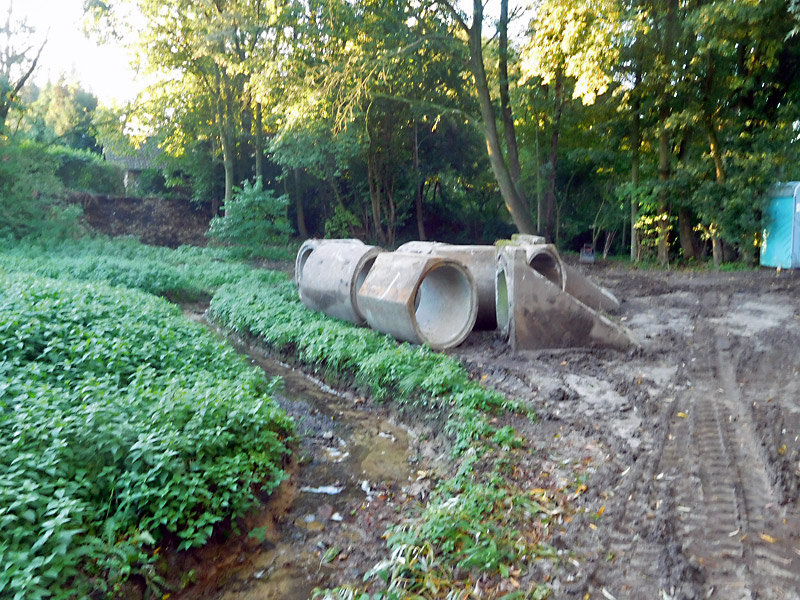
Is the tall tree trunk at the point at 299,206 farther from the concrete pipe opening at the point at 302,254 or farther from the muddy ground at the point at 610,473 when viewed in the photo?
the muddy ground at the point at 610,473

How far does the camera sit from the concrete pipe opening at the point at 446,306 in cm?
877

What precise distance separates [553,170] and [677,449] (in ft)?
52.3

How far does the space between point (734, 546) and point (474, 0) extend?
14.3 meters

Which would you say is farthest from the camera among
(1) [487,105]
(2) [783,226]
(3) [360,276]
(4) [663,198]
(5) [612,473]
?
(4) [663,198]

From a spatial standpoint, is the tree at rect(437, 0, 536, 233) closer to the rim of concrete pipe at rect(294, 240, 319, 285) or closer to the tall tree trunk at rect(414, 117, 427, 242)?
the tall tree trunk at rect(414, 117, 427, 242)

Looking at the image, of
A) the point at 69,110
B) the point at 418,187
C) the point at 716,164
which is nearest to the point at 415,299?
the point at 716,164

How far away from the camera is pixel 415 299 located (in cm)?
916

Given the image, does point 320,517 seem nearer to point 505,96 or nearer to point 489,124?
point 489,124

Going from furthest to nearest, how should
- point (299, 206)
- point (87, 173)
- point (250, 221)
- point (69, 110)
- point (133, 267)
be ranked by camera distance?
point (69, 110) < point (87, 173) < point (299, 206) < point (250, 221) < point (133, 267)

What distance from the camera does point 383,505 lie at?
195 inches

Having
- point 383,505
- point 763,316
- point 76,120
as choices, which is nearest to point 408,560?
point 383,505

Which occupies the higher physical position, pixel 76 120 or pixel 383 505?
pixel 76 120

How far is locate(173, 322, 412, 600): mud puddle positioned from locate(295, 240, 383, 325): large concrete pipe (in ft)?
9.15

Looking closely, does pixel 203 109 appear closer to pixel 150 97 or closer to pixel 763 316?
pixel 150 97
